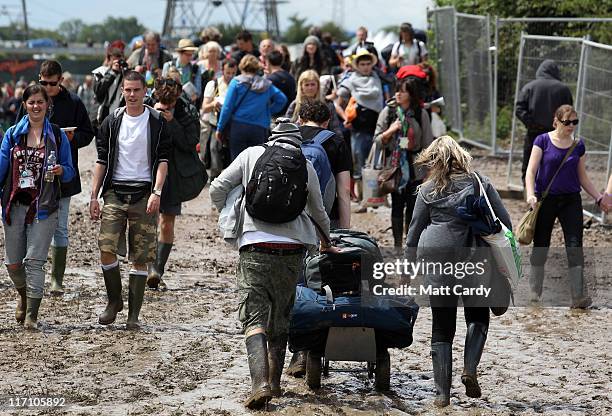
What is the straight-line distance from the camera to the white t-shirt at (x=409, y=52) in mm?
19234

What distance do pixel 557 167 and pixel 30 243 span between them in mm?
4562

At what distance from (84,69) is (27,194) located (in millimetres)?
50069

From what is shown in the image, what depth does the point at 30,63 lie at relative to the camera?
52500 millimetres

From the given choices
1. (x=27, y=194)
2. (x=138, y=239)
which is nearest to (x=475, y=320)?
(x=138, y=239)

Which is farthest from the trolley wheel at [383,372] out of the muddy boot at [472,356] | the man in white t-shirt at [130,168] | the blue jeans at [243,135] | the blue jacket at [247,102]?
the blue jacket at [247,102]

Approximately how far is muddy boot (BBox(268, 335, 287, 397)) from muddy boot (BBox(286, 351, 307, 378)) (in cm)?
65

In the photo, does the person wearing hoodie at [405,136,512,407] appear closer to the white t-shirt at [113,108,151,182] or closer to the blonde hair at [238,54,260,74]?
the white t-shirt at [113,108,151,182]

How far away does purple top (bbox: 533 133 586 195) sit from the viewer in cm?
1070

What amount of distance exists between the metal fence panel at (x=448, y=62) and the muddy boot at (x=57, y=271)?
1171cm

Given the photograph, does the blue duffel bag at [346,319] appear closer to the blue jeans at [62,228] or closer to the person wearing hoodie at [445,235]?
the person wearing hoodie at [445,235]

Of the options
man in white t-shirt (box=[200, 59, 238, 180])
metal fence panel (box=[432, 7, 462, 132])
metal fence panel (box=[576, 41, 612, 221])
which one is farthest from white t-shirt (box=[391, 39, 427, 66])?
man in white t-shirt (box=[200, 59, 238, 180])

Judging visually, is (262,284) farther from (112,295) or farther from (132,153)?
(112,295)

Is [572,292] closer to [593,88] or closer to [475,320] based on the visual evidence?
[475,320]

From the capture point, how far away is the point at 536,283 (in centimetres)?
1112
